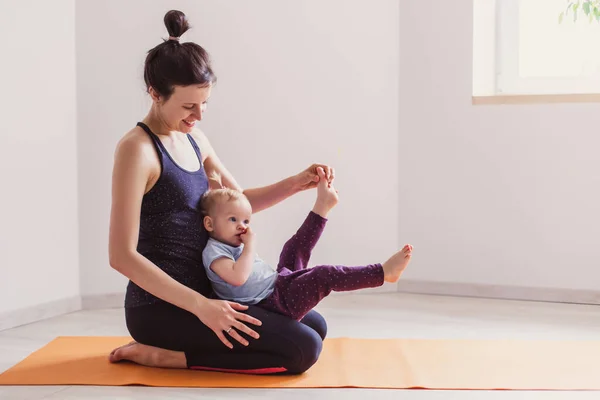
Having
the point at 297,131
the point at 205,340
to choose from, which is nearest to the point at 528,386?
the point at 205,340

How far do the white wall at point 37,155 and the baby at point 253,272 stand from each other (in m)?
0.89

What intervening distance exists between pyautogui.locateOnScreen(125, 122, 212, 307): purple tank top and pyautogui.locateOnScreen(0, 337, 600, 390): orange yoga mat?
219 millimetres

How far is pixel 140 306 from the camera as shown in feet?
6.87

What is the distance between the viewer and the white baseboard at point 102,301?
9.84 ft

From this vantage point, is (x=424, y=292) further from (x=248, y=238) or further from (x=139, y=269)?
(x=139, y=269)

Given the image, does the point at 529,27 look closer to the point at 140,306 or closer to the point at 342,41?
the point at 342,41

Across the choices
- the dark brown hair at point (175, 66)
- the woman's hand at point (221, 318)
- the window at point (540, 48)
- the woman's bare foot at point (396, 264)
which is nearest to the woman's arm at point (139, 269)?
the woman's hand at point (221, 318)

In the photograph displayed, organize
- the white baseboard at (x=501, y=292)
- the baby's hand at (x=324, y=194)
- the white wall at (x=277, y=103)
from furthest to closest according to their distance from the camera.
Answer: the white baseboard at (x=501, y=292)
the white wall at (x=277, y=103)
the baby's hand at (x=324, y=194)

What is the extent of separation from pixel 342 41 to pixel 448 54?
448 millimetres

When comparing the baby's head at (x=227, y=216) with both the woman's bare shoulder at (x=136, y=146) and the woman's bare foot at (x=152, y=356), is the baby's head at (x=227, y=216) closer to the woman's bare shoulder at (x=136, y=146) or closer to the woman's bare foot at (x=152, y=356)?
the woman's bare shoulder at (x=136, y=146)

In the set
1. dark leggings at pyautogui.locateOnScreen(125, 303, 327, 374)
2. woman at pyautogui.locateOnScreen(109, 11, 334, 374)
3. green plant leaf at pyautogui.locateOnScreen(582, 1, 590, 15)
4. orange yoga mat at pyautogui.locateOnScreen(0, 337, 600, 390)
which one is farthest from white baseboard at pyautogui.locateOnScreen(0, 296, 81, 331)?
green plant leaf at pyautogui.locateOnScreen(582, 1, 590, 15)

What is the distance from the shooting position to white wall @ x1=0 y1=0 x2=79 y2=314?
2650 mm

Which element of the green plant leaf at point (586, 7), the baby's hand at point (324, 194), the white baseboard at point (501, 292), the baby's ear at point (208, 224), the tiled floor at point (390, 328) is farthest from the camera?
the green plant leaf at point (586, 7)

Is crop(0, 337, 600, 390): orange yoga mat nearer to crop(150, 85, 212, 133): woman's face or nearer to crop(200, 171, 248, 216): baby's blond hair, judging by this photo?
crop(200, 171, 248, 216): baby's blond hair
